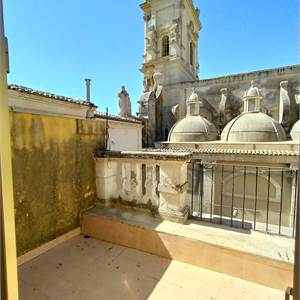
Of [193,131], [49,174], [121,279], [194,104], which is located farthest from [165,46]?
[121,279]

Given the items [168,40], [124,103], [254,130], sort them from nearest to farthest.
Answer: [254,130] < [124,103] < [168,40]

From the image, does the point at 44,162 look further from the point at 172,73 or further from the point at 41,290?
the point at 172,73

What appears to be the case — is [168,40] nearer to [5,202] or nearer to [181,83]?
[181,83]

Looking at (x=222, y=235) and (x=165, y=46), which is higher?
(x=165, y=46)

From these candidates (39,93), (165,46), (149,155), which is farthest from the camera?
(165,46)

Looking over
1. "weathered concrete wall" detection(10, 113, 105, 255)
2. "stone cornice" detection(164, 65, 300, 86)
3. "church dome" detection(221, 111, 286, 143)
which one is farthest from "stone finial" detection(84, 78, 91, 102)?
"weathered concrete wall" detection(10, 113, 105, 255)

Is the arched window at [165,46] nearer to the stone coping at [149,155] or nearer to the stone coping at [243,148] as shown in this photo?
the stone coping at [243,148]

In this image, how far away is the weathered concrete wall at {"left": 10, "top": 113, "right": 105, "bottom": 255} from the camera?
229cm

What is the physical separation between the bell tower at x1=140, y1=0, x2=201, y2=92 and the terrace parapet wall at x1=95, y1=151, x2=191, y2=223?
2023 centimetres

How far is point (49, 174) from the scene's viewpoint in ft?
8.52

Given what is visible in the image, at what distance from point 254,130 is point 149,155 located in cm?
1353

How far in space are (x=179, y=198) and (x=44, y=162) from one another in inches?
73.0

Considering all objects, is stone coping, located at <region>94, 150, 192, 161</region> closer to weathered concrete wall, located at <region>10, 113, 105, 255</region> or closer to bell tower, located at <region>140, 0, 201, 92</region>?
weathered concrete wall, located at <region>10, 113, 105, 255</region>

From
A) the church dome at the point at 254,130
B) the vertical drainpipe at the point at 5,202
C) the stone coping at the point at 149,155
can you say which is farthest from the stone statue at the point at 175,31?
the vertical drainpipe at the point at 5,202
